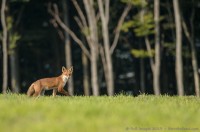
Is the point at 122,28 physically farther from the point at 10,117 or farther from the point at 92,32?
the point at 10,117

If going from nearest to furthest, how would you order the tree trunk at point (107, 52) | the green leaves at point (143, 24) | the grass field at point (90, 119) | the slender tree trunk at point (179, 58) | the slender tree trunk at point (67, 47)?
the grass field at point (90, 119), the tree trunk at point (107, 52), the slender tree trunk at point (179, 58), the green leaves at point (143, 24), the slender tree trunk at point (67, 47)

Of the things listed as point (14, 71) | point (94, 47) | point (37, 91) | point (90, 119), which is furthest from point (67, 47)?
point (90, 119)

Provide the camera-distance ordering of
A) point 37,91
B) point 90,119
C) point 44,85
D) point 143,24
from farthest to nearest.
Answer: point 143,24 < point 44,85 < point 37,91 < point 90,119

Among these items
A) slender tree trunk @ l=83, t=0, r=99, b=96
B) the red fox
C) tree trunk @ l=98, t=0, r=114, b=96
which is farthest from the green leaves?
the red fox

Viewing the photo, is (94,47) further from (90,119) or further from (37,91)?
(90,119)

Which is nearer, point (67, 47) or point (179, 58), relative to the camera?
point (179, 58)

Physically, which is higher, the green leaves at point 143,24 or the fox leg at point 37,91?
the green leaves at point 143,24

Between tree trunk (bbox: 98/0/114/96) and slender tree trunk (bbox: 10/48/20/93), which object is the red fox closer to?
tree trunk (bbox: 98/0/114/96)

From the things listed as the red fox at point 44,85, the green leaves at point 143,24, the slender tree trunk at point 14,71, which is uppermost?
the green leaves at point 143,24

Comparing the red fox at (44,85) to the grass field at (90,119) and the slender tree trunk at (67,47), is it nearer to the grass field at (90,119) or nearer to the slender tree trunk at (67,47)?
the grass field at (90,119)

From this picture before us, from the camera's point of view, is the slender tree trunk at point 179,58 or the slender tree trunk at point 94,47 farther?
the slender tree trunk at point 179,58

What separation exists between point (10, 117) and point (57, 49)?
3819cm

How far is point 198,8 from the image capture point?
1762 inches

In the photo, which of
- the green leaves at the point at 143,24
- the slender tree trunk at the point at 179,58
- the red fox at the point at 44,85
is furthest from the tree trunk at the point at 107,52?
the red fox at the point at 44,85
